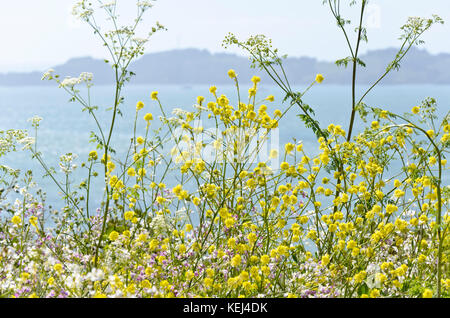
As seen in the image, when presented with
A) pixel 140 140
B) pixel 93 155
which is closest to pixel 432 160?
pixel 140 140

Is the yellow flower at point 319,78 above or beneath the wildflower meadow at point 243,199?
above

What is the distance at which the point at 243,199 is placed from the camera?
304 centimetres

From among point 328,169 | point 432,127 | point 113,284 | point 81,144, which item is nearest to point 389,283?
point 328,169

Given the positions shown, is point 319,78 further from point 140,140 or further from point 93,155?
point 93,155

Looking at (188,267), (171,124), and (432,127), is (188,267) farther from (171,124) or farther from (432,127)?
(432,127)

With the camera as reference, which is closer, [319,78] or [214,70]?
[319,78]

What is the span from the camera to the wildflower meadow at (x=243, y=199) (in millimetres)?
2746

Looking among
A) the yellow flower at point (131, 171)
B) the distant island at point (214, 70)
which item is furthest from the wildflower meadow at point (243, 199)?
the distant island at point (214, 70)

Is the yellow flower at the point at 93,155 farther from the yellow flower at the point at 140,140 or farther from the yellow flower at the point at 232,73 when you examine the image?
the yellow flower at the point at 232,73

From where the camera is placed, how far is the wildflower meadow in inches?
108

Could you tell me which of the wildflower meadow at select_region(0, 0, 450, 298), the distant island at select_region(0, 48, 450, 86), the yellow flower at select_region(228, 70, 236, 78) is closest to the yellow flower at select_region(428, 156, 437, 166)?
the wildflower meadow at select_region(0, 0, 450, 298)

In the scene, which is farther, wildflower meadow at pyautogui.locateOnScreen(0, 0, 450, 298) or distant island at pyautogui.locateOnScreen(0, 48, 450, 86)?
distant island at pyautogui.locateOnScreen(0, 48, 450, 86)

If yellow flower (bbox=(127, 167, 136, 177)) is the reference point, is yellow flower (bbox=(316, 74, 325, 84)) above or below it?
above

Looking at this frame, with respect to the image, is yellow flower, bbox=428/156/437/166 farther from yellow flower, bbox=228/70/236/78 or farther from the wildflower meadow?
yellow flower, bbox=228/70/236/78
